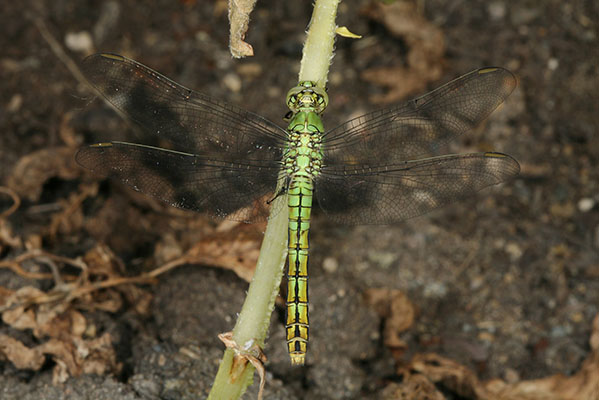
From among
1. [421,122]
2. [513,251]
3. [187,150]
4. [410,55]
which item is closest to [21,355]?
[187,150]

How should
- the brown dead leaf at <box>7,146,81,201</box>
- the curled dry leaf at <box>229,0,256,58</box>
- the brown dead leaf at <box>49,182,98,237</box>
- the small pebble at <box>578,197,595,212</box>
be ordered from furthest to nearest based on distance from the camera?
the small pebble at <box>578,197,595,212</box> < the brown dead leaf at <box>7,146,81,201</box> < the brown dead leaf at <box>49,182,98,237</box> < the curled dry leaf at <box>229,0,256,58</box>

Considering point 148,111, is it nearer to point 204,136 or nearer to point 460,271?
point 204,136

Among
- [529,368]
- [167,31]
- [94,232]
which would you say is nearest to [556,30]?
[529,368]

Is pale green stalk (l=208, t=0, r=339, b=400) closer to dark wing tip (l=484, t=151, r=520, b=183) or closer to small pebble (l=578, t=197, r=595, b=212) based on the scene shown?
dark wing tip (l=484, t=151, r=520, b=183)

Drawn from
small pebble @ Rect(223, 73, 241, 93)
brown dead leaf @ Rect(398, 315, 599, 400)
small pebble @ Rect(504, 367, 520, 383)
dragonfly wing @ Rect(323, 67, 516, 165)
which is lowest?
brown dead leaf @ Rect(398, 315, 599, 400)

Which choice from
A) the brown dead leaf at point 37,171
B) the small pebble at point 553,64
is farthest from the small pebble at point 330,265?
the small pebble at point 553,64

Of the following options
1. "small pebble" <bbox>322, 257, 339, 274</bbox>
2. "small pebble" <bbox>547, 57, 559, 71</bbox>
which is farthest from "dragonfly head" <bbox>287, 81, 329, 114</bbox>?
"small pebble" <bbox>547, 57, 559, 71</bbox>

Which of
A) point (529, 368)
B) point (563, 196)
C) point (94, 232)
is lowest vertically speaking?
point (529, 368)

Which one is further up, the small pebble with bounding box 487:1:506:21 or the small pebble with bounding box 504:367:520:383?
the small pebble with bounding box 487:1:506:21
